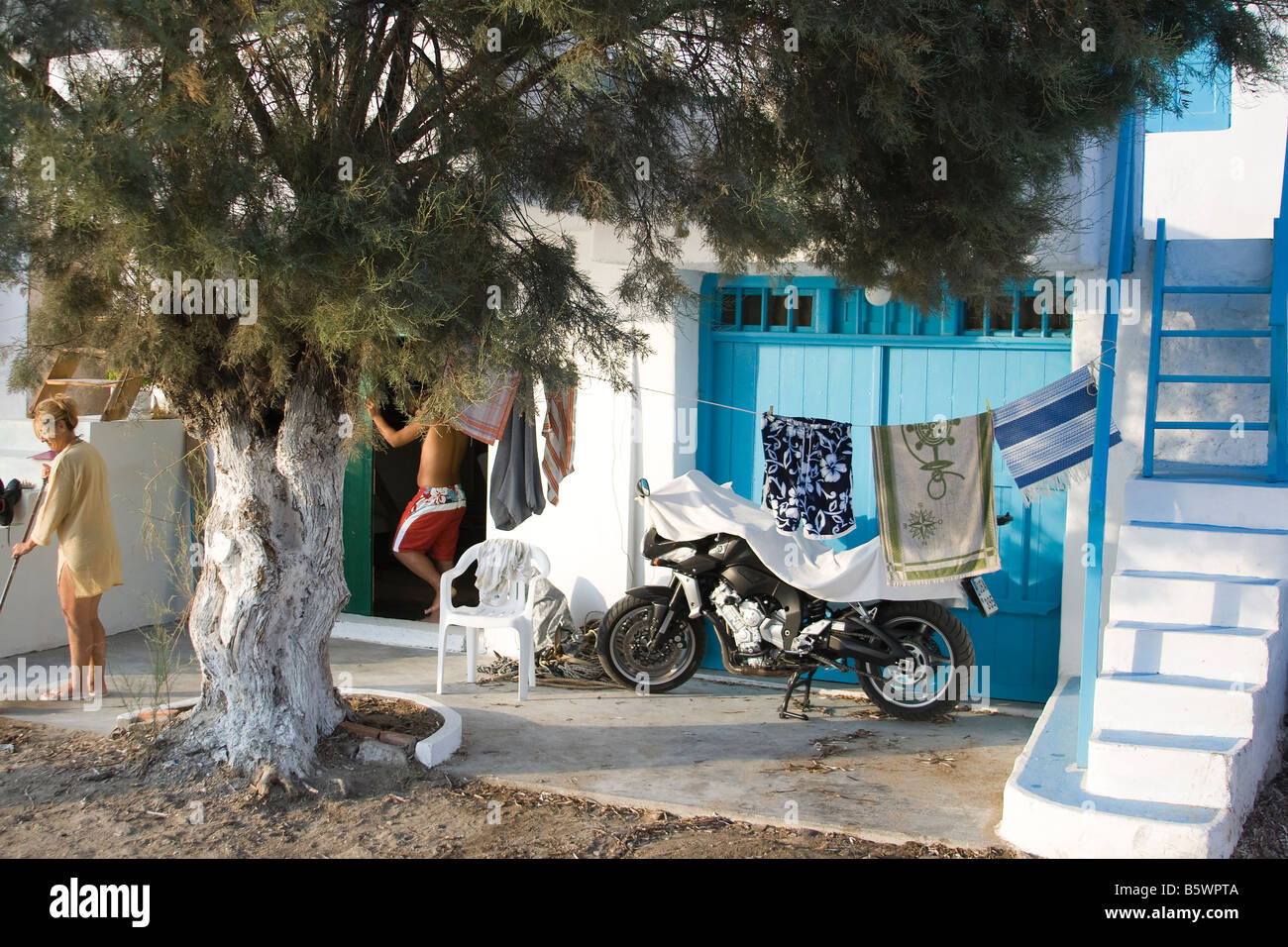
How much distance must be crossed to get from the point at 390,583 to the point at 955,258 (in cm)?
727

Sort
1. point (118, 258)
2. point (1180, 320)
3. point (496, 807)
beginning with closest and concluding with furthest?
1. point (118, 258)
2. point (496, 807)
3. point (1180, 320)

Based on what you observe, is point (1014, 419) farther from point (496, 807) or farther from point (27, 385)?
point (27, 385)

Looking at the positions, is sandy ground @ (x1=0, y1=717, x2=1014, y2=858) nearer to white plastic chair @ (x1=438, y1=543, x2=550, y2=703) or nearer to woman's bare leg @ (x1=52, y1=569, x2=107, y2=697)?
woman's bare leg @ (x1=52, y1=569, x2=107, y2=697)

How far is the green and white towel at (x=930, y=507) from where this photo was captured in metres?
6.80

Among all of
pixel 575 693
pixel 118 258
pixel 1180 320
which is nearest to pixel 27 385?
pixel 118 258

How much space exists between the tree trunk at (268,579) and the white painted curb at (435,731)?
586mm

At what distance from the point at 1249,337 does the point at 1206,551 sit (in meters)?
1.52

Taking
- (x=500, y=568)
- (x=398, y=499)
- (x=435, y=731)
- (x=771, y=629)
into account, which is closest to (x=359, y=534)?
(x=398, y=499)

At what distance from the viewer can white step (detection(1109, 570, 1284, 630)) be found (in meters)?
5.36

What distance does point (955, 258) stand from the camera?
221 inches

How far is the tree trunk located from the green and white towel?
316 cm

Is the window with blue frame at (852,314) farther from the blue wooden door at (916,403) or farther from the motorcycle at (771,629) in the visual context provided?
the motorcycle at (771,629)

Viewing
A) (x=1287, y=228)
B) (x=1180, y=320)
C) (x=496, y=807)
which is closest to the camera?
(x=496, y=807)

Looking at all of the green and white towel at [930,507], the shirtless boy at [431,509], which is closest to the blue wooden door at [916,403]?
the green and white towel at [930,507]
